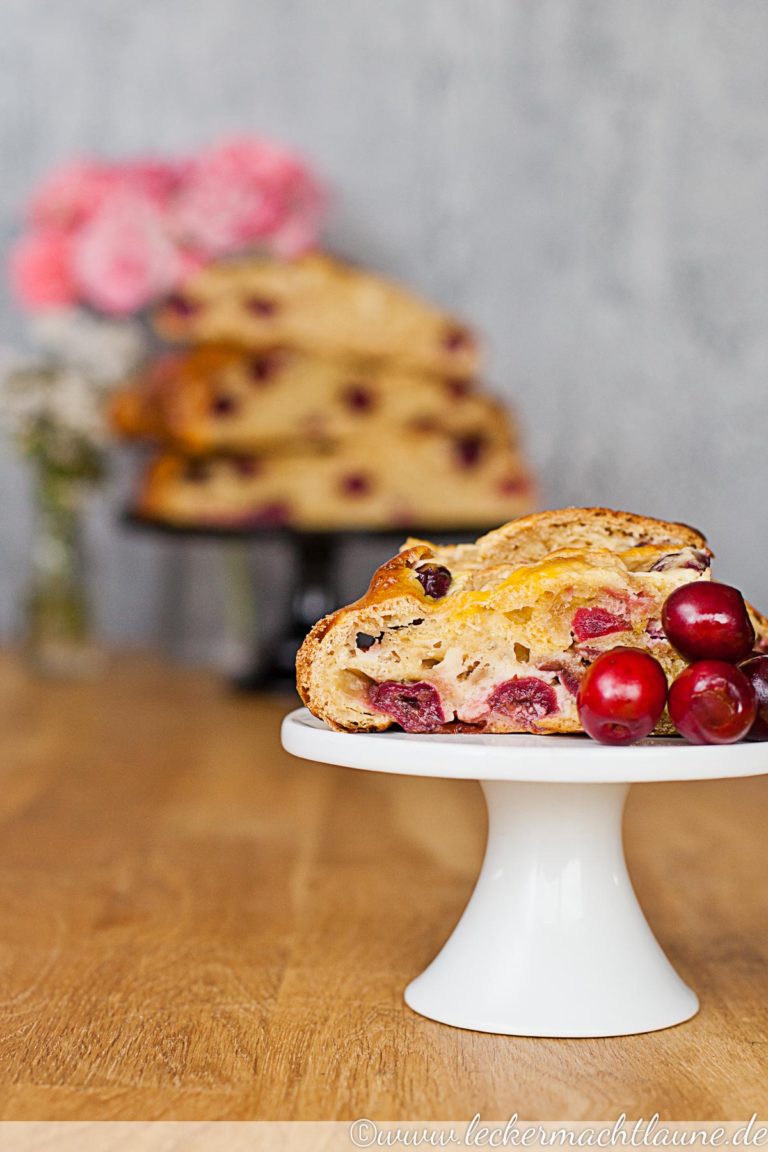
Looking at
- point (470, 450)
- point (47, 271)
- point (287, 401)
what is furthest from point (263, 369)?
point (47, 271)

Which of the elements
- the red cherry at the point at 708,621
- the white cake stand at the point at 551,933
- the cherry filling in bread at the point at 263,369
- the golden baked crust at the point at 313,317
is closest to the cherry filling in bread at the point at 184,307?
the golden baked crust at the point at 313,317

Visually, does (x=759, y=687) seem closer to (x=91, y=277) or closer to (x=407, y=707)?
(x=407, y=707)

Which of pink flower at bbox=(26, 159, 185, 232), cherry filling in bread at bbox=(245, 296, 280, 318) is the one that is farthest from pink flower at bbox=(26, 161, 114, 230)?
cherry filling in bread at bbox=(245, 296, 280, 318)

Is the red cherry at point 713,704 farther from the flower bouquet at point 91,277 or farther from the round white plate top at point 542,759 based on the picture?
the flower bouquet at point 91,277

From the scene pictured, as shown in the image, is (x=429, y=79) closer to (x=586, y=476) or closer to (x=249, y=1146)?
(x=586, y=476)

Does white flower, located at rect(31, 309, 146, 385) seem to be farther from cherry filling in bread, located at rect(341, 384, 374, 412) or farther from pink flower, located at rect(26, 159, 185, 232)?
cherry filling in bread, located at rect(341, 384, 374, 412)

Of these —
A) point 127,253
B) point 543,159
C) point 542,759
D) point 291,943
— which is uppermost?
point 543,159

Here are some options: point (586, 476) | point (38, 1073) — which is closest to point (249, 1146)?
point (38, 1073)
